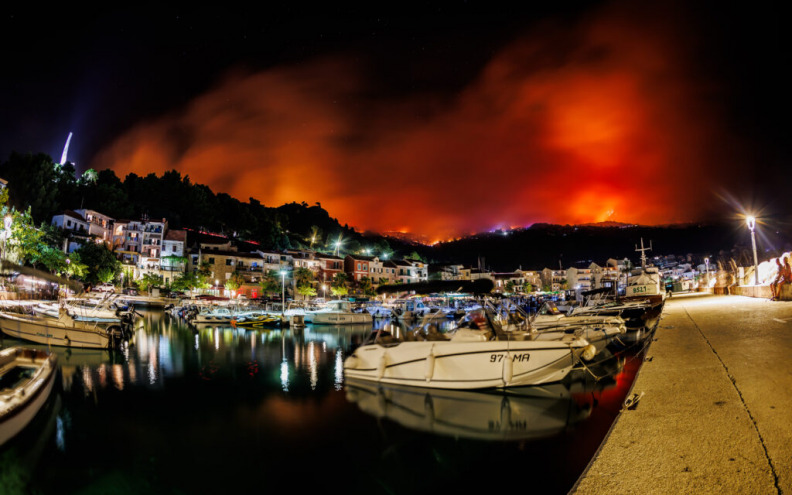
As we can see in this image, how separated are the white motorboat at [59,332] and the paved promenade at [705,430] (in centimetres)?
2765

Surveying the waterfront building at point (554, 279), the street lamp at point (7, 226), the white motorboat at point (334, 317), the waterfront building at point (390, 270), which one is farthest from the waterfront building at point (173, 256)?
the waterfront building at point (554, 279)

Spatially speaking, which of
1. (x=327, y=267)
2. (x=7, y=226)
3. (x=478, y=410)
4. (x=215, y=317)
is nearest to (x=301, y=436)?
(x=478, y=410)

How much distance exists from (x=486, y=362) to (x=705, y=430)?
808 cm

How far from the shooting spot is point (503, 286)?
118250 millimetres

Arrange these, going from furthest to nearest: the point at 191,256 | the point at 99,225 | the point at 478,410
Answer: the point at 191,256, the point at 99,225, the point at 478,410

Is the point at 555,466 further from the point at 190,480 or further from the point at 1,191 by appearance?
the point at 1,191

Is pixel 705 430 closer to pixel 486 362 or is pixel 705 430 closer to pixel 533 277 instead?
pixel 486 362

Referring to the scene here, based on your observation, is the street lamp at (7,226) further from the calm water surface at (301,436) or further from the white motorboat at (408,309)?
the white motorboat at (408,309)

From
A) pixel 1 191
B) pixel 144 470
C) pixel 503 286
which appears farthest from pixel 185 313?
pixel 503 286

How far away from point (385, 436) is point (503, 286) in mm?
111791

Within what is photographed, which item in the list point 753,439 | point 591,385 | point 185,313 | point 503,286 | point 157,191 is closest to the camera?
point 753,439

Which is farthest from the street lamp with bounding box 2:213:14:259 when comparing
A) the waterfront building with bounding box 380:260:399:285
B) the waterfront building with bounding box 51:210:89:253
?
the waterfront building with bounding box 380:260:399:285

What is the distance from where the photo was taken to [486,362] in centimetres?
1318

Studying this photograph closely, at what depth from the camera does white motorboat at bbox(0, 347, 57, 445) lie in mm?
9445
